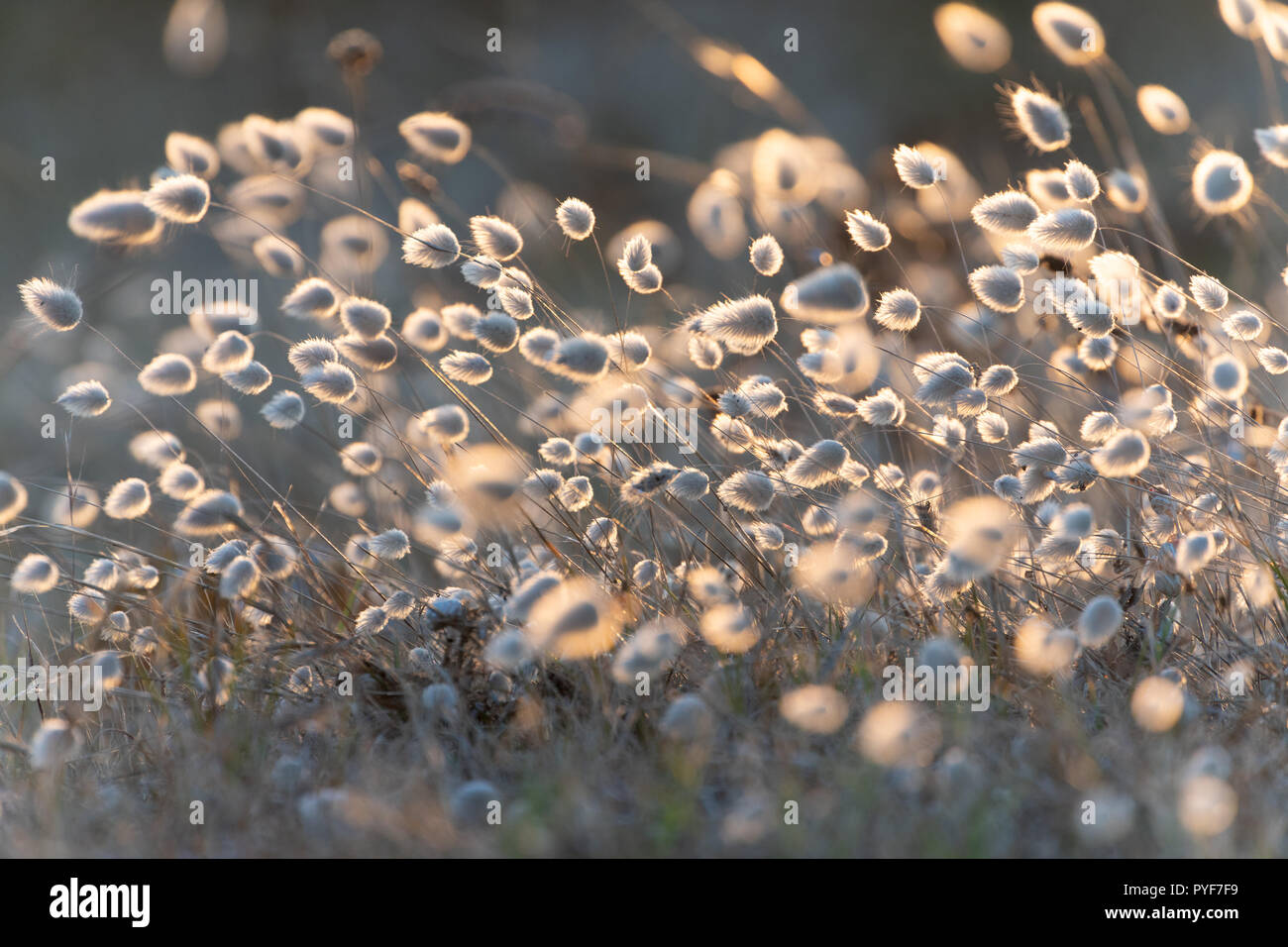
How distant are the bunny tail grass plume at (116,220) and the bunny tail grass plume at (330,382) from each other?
1.25ft

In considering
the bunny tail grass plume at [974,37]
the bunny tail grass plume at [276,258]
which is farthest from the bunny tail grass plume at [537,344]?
the bunny tail grass plume at [974,37]

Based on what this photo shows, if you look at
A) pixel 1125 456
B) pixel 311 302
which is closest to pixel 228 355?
pixel 311 302

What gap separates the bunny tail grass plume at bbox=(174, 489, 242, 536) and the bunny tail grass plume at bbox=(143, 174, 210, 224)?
54cm

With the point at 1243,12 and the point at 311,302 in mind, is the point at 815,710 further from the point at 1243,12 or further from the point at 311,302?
the point at 1243,12

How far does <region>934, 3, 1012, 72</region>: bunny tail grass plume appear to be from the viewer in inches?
99.2

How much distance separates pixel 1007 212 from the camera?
2117 millimetres

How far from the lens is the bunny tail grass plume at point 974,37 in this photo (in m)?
2.52

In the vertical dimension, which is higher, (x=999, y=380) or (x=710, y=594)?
(x=999, y=380)

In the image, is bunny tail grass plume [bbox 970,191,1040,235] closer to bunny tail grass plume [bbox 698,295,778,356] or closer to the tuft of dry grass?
the tuft of dry grass

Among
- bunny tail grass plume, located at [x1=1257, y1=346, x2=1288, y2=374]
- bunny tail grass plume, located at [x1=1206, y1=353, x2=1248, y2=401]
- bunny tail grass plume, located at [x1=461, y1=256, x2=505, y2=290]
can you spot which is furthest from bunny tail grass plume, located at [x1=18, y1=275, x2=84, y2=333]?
bunny tail grass plume, located at [x1=1257, y1=346, x2=1288, y2=374]

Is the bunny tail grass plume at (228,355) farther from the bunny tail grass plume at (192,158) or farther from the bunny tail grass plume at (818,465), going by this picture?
the bunny tail grass plume at (818,465)

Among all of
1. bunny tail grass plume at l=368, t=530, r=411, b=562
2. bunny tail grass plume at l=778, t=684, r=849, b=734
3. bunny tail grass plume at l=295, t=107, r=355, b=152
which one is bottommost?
bunny tail grass plume at l=778, t=684, r=849, b=734

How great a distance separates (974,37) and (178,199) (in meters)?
1.79
